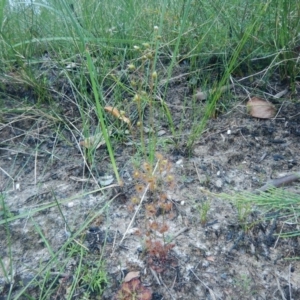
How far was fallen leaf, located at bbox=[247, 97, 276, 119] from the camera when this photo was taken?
75.7 inches

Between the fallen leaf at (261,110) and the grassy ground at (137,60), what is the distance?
0.10m

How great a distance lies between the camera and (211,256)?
1.43m

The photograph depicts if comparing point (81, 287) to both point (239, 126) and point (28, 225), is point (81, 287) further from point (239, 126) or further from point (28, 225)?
point (239, 126)

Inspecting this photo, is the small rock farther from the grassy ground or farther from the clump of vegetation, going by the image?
the clump of vegetation

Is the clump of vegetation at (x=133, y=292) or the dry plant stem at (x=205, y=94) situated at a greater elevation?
the dry plant stem at (x=205, y=94)

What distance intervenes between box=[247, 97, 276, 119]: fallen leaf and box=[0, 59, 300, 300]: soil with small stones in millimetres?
31

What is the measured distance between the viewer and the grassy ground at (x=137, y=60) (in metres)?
1.89

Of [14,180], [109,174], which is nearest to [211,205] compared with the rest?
[109,174]

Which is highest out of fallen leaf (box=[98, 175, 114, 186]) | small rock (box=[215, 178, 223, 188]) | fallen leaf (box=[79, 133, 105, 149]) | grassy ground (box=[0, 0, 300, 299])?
grassy ground (box=[0, 0, 300, 299])

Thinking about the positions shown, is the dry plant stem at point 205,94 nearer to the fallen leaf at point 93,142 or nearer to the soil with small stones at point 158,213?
the soil with small stones at point 158,213

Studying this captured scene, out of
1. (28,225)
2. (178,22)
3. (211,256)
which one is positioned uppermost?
(178,22)

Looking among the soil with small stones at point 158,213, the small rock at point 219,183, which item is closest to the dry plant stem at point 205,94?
the soil with small stones at point 158,213

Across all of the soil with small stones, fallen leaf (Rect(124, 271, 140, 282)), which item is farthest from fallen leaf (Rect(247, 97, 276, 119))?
fallen leaf (Rect(124, 271, 140, 282))

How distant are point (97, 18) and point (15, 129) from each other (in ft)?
2.67
